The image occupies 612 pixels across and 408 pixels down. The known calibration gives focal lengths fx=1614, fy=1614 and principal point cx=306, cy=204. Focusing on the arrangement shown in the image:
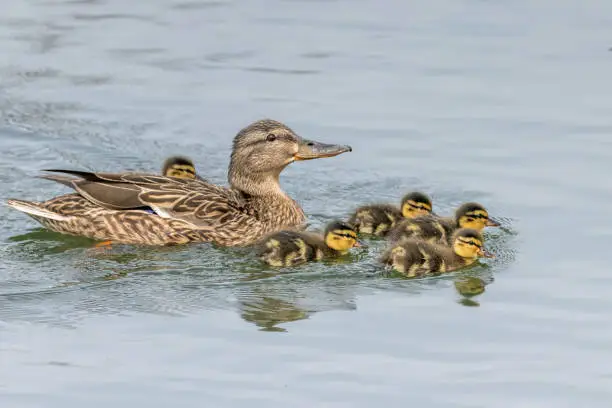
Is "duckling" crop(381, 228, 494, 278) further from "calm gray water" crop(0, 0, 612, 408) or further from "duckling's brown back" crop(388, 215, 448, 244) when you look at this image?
"duckling's brown back" crop(388, 215, 448, 244)

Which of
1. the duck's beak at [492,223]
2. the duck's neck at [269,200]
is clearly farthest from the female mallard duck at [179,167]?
the duck's beak at [492,223]

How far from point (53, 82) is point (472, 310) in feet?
17.0

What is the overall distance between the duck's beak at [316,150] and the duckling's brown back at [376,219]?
15.6 inches

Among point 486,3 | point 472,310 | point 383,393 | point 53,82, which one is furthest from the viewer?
point 486,3

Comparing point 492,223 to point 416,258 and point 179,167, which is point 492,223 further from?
point 179,167

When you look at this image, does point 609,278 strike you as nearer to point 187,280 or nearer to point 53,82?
point 187,280

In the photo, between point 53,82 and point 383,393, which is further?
point 53,82

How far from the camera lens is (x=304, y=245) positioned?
882 cm

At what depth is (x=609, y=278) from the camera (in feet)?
27.2

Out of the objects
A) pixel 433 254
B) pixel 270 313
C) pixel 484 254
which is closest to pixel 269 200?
pixel 433 254

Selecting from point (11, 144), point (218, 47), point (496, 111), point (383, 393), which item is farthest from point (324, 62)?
point (383, 393)

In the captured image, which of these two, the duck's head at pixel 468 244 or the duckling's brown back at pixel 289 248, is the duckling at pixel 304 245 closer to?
the duckling's brown back at pixel 289 248

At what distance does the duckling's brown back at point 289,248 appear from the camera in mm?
8766

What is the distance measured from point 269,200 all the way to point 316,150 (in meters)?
0.42
